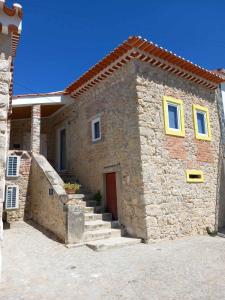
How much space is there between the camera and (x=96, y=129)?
35.1ft

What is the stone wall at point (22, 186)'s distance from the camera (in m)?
10.0

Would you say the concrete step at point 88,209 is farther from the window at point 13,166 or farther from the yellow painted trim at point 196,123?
the yellow painted trim at point 196,123

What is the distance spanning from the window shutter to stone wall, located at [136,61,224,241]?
203 inches

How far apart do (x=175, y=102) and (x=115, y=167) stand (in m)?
3.20

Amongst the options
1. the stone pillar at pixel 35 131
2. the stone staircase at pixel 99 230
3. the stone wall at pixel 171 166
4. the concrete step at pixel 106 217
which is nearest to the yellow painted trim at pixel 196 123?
the stone wall at pixel 171 166

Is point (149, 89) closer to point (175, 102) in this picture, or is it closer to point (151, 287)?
point (175, 102)

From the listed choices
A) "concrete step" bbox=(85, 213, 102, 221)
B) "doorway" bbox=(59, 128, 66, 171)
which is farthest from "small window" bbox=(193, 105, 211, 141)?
"doorway" bbox=(59, 128, 66, 171)

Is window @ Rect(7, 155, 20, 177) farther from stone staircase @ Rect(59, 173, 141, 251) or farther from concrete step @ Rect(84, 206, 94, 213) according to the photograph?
concrete step @ Rect(84, 206, 94, 213)

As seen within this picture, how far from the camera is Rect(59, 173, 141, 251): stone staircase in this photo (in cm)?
724

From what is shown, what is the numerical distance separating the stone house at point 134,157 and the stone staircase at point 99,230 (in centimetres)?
3

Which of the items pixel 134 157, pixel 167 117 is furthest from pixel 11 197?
pixel 167 117

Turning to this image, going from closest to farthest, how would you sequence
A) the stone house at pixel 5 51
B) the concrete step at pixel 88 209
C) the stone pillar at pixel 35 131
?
the stone house at pixel 5 51 → the concrete step at pixel 88 209 → the stone pillar at pixel 35 131

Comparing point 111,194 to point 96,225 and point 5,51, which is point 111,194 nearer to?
point 96,225

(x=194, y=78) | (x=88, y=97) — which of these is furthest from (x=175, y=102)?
(x=88, y=97)
